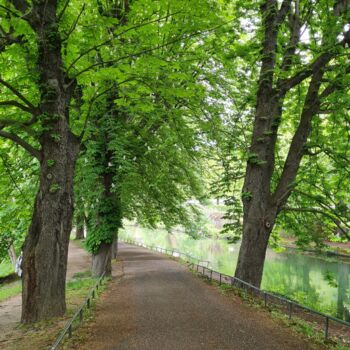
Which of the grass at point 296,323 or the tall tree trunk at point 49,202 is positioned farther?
the tall tree trunk at point 49,202

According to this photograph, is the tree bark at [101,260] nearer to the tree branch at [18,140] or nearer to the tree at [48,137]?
the tree at [48,137]

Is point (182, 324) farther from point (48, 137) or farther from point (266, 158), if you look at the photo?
point (266, 158)

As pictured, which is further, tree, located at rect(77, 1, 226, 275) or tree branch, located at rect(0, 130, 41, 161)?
tree, located at rect(77, 1, 226, 275)

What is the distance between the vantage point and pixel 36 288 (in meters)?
8.18

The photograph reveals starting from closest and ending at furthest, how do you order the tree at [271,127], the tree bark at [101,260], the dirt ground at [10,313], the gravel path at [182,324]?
the gravel path at [182,324] < the dirt ground at [10,313] < the tree at [271,127] < the tree bark at [101,260]

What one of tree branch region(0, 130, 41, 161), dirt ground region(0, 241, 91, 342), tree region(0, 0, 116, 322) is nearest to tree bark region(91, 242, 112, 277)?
dirt ground region(0, 241, 91, 342)

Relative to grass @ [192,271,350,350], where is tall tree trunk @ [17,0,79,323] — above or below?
above

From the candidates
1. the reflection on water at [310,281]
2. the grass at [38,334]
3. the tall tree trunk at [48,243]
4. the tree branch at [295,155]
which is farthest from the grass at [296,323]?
the tall tree trunk at [48,243]

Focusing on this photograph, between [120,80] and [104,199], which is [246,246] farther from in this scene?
[104,199]

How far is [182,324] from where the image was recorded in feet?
27.0

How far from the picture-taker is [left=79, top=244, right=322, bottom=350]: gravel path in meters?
6.88

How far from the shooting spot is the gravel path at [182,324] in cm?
688

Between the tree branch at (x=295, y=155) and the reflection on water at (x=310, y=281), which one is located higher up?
the tree branch at (x=295, y=155)

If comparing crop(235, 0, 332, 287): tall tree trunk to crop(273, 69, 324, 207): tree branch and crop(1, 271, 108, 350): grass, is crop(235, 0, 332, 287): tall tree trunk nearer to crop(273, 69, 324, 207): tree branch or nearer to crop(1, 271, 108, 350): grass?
crop(273, 69, 324, 207): tree branch
